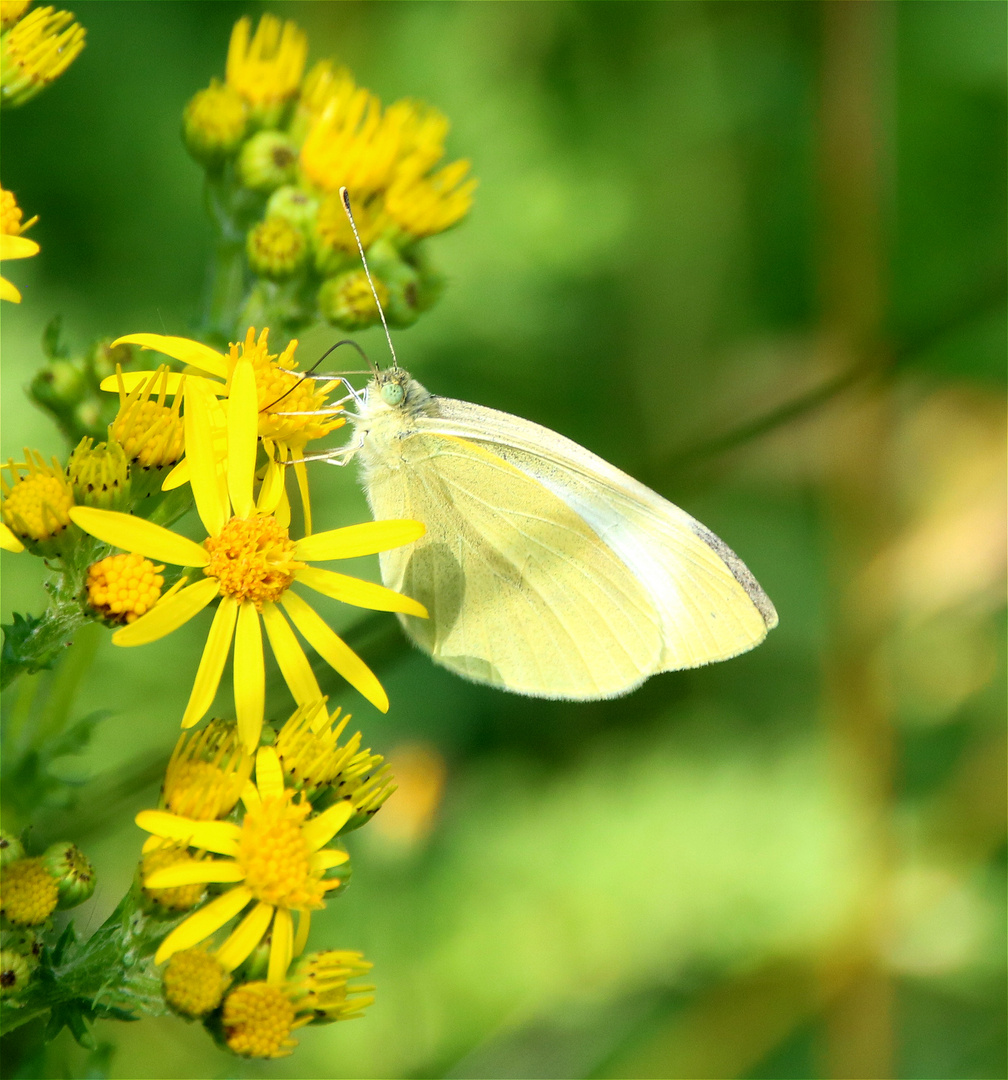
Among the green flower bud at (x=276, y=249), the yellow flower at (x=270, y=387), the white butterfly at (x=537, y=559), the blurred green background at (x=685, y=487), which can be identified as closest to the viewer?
the yellow flower at (x=270, y=387)

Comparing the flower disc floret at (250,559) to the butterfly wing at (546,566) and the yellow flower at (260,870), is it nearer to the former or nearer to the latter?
the yellow flower at (260,870)

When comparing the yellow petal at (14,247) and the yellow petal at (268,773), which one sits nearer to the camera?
the yellow petal at (14,247)

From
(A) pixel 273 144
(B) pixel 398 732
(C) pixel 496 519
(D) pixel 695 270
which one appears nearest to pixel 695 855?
(B) pixel 398 732

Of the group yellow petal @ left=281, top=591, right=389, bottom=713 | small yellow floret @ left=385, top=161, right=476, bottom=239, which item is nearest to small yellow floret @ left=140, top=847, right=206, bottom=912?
yellow petal @ left=281, top=591, right=389, bottom=713

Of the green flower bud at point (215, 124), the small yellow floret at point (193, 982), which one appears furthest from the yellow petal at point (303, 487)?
the green flower bud at point (215, 124)

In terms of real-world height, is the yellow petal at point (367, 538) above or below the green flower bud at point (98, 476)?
above

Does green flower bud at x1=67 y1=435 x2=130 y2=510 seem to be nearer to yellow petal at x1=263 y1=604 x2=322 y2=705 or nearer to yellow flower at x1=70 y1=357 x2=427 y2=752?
yellow flower at x1=70 y1=357 x2=427 y2=752
